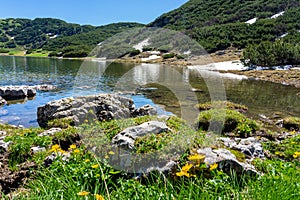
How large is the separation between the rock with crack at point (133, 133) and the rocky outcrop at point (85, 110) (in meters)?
6.84

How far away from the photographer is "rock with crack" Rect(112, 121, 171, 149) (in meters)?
5.79

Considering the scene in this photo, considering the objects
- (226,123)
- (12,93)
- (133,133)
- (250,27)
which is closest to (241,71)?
(12,93)

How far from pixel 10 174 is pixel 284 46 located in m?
67.0

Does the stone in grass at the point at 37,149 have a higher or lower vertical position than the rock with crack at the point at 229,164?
lower

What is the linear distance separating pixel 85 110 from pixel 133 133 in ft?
26.2

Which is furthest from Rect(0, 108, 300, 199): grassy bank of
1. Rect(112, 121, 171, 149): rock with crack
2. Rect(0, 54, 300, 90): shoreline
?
Rect(0, 54, 300, 90): shoreline

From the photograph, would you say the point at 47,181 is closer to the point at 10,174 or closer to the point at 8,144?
the point at 10,174

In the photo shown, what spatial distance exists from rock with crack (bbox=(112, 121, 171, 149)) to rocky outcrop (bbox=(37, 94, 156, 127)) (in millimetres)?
6840

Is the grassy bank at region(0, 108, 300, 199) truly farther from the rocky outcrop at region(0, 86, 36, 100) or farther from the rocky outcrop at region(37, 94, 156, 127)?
the rocky outcrop at region(0, 86, 36, 100)

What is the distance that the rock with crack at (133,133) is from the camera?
5.79m

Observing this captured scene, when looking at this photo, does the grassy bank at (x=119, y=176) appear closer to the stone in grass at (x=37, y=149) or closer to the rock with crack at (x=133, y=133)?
the stone in grass at (x=37, y=149)

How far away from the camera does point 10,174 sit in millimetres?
5961

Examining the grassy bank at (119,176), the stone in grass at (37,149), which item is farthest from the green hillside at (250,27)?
the stone in grass at (37,149)

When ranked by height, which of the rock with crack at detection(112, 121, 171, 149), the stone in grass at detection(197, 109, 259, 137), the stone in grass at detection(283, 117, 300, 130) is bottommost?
the stone in grass at detection(283, 117, 300, 130)
